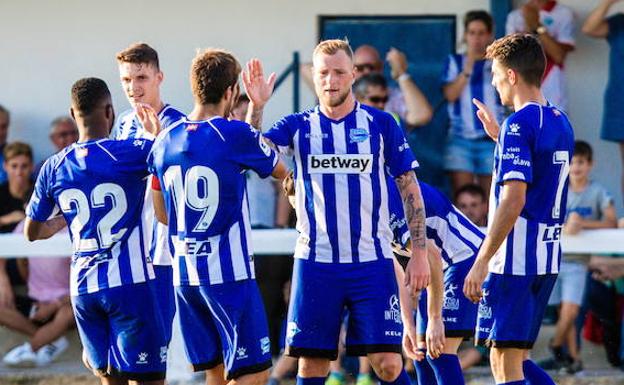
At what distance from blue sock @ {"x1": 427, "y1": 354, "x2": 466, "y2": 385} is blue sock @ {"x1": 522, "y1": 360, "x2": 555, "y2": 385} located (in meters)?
0.58

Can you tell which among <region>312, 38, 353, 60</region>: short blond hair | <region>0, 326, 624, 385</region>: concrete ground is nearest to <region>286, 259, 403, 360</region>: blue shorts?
<region>312, 38, 353, 60</region>: short blond hair

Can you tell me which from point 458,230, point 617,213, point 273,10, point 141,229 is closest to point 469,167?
point 617,213

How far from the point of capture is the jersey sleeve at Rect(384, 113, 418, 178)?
8594 mm

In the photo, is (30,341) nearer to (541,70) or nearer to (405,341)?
(405,341)

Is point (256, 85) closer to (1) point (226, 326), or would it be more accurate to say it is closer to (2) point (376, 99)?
(1) point (226, 326)

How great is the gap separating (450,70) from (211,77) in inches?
195

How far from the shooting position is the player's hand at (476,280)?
830 centimetres

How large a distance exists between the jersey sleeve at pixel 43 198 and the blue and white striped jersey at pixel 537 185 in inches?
91.4

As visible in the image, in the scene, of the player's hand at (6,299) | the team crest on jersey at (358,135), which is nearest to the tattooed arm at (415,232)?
the team crest on jersey at (358,135)

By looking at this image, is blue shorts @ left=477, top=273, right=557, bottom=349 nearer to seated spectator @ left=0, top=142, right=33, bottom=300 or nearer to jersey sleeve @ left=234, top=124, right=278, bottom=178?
jersey sleeve @ left=234, top=124, right=278, bottom=178

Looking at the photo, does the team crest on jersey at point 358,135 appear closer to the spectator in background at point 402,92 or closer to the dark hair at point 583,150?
the dark hair at point 583,150

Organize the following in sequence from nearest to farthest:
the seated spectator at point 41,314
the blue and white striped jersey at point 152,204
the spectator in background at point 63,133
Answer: the blue and white striped jersey at point 152,204 → the seated spectator at point 41,314 → the spectator in background at point 63,133

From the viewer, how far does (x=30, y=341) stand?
12.5 meters

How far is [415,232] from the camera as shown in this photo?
8.59 meters
